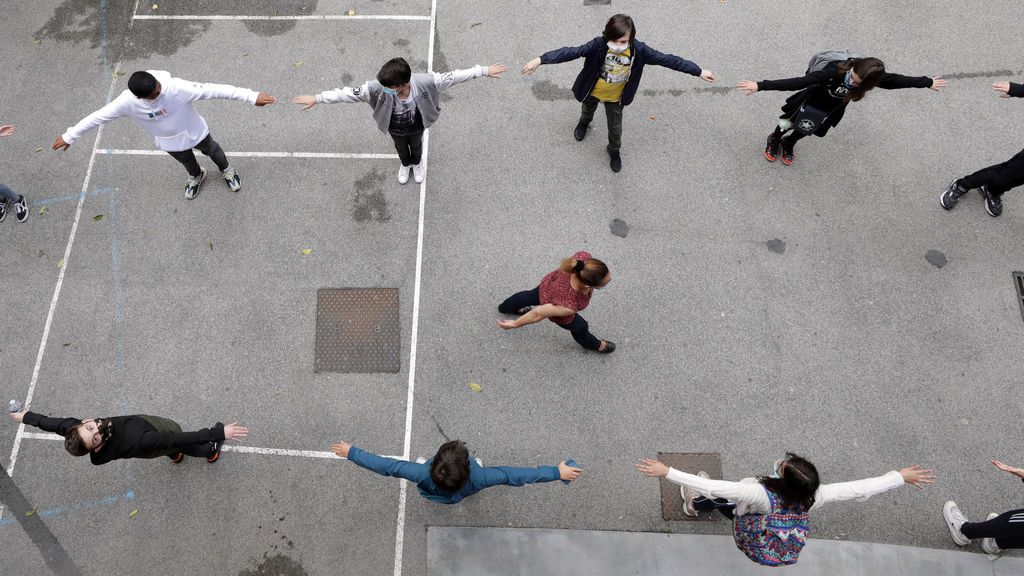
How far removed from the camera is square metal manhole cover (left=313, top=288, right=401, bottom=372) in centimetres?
562

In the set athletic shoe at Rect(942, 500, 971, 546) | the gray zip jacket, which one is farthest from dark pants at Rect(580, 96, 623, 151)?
athletic shoe at Rect(942, 500, 971, 546)

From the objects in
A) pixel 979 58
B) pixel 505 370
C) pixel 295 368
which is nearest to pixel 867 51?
pixel 979 58

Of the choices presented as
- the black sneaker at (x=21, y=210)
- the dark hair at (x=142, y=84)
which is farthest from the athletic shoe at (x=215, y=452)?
the black sneaker at (x=21, y=210)

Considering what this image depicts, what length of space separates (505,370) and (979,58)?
23.4 feet

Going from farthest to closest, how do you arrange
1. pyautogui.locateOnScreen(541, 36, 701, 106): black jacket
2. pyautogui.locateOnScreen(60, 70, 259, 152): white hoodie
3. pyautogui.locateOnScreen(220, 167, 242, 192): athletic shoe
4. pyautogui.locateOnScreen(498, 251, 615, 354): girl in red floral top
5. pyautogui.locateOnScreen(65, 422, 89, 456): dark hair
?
pyautogui.locateOnScreen(220, 167, 242, 192): athletic shoe → pyautogui.locateOnScreen(541, 36, 701, 106): black jacket → pyautogui.locateOnScreen(60, 70, 259, 152): white hoodie → pyautogui.locateOnScreen(498, 251, 615, 354): girl in red floral top → pyautogui.locateOnScreen(65, 422, 89, 456): dark hair

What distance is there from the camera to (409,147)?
19.9ft

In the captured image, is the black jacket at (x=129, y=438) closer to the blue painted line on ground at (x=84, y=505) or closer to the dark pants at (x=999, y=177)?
the blue painted line on ground at (x=84, y=505)

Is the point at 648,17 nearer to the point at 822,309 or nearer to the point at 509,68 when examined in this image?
the point at 509,68

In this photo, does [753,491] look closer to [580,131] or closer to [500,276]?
[500,276]

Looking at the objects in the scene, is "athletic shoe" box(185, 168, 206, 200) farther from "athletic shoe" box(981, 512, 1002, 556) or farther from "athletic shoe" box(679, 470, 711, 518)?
"athletic shoe" box(981, 512, 1002, 556)

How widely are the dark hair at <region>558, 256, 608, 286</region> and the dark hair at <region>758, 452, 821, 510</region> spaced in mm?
1706

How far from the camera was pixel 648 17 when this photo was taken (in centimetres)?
750

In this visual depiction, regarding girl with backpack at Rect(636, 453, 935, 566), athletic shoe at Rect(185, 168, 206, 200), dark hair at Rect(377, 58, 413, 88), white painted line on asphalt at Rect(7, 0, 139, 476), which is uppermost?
dark hair at Rect(377, 58, 413, 88)

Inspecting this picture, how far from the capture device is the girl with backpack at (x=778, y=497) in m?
3.63
